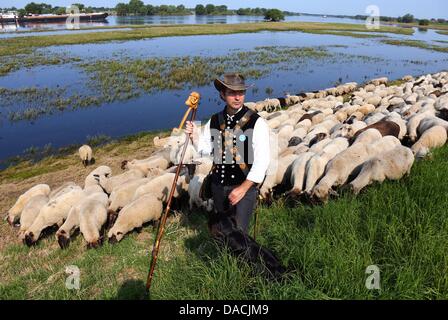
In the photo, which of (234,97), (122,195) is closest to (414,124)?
(234,97)

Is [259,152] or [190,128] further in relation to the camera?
[190,128]

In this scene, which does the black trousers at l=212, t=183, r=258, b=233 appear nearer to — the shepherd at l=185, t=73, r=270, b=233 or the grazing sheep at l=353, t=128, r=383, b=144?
the shepherd at l=185, t=73, r=270, b=233

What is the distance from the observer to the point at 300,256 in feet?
14.3

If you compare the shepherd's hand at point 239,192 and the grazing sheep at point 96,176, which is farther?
the grazing sheep at point 96,176

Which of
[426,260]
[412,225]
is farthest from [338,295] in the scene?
[412,225]

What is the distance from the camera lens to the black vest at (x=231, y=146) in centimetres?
461

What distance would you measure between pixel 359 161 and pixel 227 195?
415 centimetres

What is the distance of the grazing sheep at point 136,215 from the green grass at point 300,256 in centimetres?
22

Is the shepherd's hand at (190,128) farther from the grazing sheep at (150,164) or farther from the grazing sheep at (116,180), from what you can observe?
the grazing sheep at (150,164)

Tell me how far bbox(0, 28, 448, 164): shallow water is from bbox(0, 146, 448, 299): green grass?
994 cm

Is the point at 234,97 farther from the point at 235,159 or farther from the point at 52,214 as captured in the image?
the point at 52,214

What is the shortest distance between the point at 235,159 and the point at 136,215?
3.22 m

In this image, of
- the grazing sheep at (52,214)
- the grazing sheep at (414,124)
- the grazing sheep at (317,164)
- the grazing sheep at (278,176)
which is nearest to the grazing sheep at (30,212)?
the grazing sheep at (52,214)
